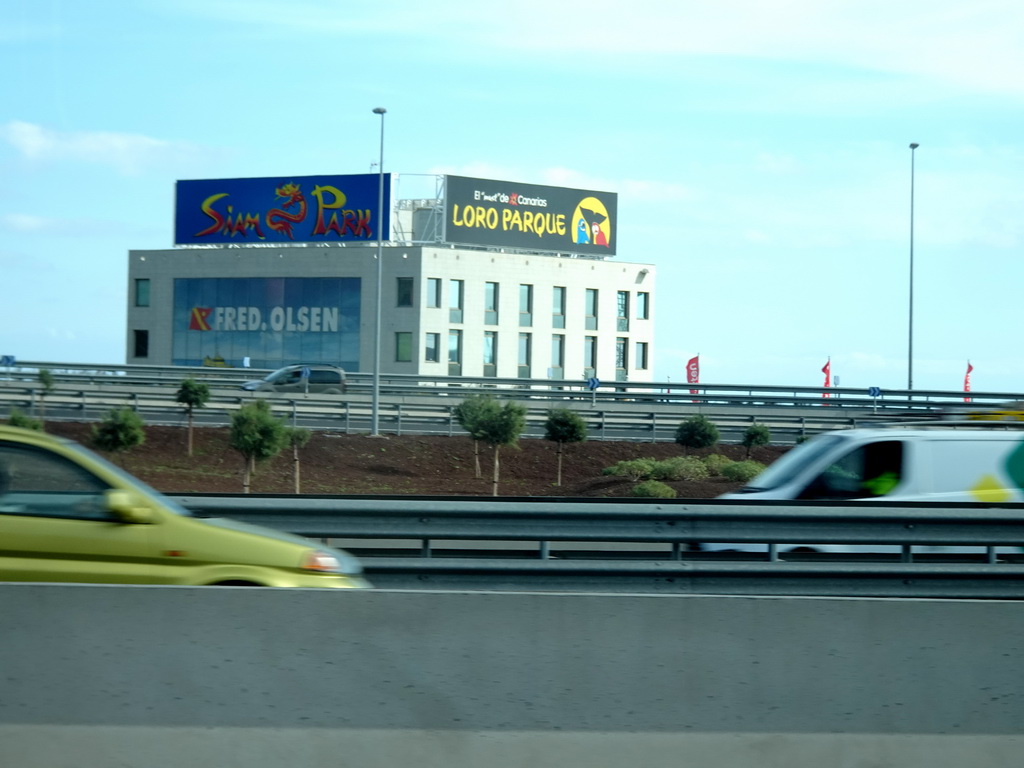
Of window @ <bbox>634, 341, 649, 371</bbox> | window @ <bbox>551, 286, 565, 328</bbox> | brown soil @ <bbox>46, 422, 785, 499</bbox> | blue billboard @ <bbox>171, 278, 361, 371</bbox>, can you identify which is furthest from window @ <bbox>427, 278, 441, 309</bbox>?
brown soil @ <bbox>46, 422, 785, 499</bbox>

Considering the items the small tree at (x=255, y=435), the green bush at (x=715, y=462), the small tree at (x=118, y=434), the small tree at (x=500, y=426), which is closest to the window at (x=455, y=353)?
the small tree at (x=500, y=426)

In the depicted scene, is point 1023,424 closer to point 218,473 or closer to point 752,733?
point 752,733

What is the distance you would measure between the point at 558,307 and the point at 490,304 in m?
4.79

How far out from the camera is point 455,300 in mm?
72062

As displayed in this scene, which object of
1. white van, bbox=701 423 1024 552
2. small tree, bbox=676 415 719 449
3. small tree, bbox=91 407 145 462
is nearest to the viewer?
white van, bbox=701 423 1024 552

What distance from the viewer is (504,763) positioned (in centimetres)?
482

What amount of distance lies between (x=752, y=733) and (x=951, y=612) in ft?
3.27

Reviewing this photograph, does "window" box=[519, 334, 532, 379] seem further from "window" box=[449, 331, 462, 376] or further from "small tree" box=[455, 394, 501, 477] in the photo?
"small tree" box=[455, 394, 501, 477]

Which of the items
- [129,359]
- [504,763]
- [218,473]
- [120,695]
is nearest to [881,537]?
[504,763]

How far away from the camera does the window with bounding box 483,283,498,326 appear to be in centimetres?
7294

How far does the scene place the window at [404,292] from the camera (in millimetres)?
70938

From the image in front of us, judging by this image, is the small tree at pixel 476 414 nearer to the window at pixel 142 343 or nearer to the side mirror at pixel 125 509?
the side mirror at pixel 125 509

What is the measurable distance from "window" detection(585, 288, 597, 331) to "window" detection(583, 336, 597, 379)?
73 centimetres

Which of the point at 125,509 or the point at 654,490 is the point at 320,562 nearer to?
the point at 125,509
